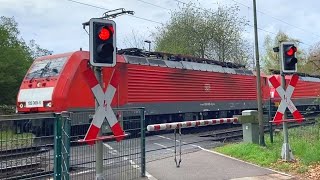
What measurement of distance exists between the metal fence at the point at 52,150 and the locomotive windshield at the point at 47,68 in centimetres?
776

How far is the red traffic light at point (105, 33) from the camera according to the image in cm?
674

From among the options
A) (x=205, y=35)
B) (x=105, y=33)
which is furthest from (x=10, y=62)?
(x=105, y=33)

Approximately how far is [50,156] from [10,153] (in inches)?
33.8

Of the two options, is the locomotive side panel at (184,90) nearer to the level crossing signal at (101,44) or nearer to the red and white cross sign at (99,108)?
the red and white cross sign at (99,108)

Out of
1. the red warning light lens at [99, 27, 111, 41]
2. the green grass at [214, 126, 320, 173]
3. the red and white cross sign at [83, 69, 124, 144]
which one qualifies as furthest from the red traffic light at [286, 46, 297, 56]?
the red warning light lens at [99, 27, 111, 41]

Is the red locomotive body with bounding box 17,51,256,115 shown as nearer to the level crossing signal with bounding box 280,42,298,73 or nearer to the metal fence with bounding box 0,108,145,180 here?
the level crossing signal with bounding box 280,42,298,73

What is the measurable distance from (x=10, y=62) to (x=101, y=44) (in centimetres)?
3166

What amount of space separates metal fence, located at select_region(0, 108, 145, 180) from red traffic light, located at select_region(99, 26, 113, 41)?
1.31 metres

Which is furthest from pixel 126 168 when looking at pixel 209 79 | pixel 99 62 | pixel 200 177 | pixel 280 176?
pixel 209 79

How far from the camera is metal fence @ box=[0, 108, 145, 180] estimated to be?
233 inches

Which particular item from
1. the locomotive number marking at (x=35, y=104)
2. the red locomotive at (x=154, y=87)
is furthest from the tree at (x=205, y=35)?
the locomotive number marking at (x=35, y=104)

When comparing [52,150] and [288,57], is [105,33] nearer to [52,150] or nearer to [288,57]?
[52,150]

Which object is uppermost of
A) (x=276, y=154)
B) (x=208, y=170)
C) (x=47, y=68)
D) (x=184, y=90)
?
(x=47, y=68)

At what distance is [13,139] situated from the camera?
579 cm
